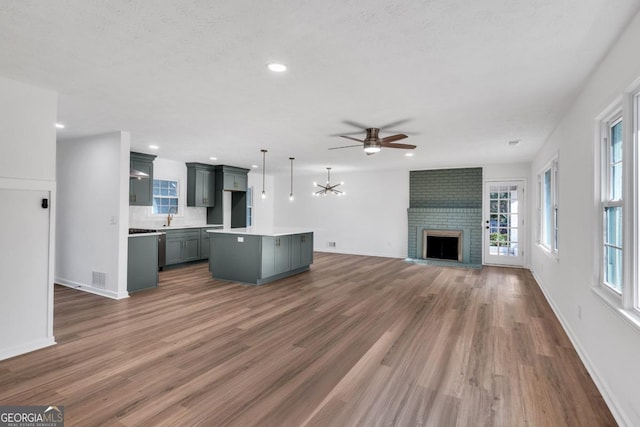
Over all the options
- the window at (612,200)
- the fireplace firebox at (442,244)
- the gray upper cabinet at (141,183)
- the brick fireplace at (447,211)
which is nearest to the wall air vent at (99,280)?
the gray upper cabinet at (141,183)

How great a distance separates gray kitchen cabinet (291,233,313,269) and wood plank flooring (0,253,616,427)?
5.50ft

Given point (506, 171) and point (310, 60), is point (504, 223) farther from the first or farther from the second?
point (310, 60)

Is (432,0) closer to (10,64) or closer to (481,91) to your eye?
(481,91)

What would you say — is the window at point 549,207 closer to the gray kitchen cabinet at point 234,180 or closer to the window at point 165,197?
the gray kitchen cabinet at point 234,180

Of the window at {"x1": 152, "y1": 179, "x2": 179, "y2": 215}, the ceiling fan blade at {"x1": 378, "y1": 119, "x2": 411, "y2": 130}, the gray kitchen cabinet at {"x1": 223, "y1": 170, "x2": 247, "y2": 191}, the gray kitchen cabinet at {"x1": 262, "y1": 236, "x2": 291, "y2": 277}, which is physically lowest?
the gray kitchen cabinet at {"x1": 262, "y1": 236, "x2": 291, "y2": 277}

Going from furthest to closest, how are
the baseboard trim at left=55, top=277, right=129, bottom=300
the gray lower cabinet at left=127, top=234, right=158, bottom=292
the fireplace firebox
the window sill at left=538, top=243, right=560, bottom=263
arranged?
the fireplace firebox → the gray lower cabinet at left=127, top=234, right=158, bottom=292 → the baseboard trim at left=55, top=277, right=129, bottom=300 → the window sill at left=538, top=243, right=560, bottom=263

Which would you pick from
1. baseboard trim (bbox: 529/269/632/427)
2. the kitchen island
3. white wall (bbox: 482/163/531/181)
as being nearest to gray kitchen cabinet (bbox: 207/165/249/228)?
the kitchen island

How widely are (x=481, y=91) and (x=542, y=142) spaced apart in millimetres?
3072

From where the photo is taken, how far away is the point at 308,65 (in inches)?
103

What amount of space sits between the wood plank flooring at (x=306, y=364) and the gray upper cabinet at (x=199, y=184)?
3.44 meters

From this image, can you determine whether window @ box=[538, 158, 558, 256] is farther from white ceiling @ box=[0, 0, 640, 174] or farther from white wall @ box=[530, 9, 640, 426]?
white ceiling @ box=[0, 0, 640, 174]

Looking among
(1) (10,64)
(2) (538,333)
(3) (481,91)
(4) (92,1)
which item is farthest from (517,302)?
(1) (10,64)

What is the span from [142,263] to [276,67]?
13.3ft

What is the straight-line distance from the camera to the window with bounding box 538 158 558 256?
469 centimetres
